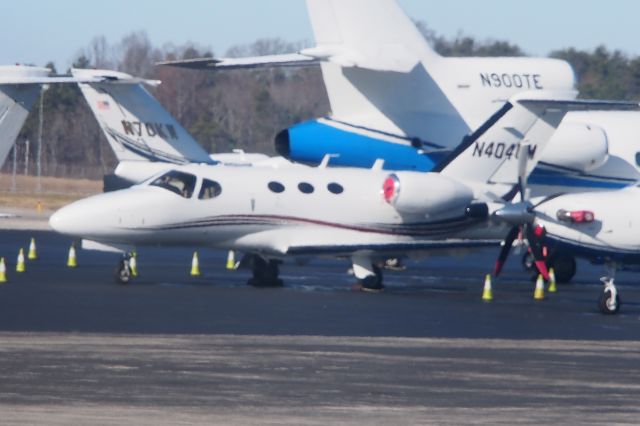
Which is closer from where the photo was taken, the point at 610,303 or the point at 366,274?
the point at 610,303

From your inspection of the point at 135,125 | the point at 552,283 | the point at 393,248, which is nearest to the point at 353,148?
the point at 552,283

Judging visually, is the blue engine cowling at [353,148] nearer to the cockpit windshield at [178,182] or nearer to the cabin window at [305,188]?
the cabin window at [305,188]

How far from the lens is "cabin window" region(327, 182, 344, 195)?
2697 cm

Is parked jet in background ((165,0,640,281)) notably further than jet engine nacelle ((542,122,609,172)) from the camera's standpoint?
Yes

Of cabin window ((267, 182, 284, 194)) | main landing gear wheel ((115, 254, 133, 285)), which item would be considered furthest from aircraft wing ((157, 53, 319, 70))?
main landing gear wheel ((115, 254, 133, 285))

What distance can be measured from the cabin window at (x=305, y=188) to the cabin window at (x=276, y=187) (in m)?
0.35

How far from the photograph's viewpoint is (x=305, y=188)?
1059 inches

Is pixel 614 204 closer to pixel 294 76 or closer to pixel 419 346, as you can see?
pixel 419 346

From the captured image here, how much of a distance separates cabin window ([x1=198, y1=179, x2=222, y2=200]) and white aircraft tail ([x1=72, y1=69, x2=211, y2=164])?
1358cm

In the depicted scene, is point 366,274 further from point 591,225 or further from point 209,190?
point 591,225

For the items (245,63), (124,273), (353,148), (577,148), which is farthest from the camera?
(245,63)

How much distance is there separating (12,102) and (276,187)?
326 inches

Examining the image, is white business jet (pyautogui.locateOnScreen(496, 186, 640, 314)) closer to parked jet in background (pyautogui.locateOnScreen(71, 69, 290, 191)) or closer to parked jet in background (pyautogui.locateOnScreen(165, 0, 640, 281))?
parked jet in background (pyautogui.locateOnScreen(165, 0, 640, 281))

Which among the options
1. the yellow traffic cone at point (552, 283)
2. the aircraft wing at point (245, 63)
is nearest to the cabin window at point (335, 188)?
the yellow traffic cone at point (552, 283)
